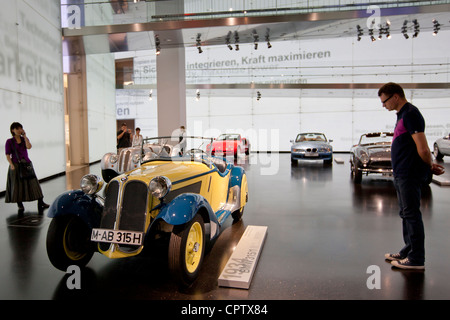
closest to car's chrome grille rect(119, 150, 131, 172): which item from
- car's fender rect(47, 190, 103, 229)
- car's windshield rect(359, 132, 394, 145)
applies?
car's fender rect(47, 190, 103, 229)

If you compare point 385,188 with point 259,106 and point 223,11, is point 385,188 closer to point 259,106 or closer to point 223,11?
point 223,11

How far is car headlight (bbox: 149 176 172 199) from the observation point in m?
2.68

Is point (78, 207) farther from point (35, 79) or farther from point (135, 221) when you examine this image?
point (35, 79)

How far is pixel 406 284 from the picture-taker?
2.60 m

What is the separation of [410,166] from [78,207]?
2.89 metres

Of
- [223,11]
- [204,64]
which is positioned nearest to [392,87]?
[223,11]

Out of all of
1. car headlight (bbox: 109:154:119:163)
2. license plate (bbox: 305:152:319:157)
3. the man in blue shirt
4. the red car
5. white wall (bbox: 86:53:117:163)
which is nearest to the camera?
the man in blue shirt

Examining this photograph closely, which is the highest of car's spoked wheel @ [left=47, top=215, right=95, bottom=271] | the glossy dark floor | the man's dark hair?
the man's dark hair

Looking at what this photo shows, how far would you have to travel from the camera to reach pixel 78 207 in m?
2.88

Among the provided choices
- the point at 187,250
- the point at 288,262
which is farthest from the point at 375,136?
the point at 187,250

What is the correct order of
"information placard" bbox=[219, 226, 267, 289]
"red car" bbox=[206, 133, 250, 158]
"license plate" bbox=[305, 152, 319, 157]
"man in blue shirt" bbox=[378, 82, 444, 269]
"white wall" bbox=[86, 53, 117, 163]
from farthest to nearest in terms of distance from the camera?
"red car" bbox=[206, 133, 250, 158] → "white wall" bbox=[86, 53, 117, 163] → "license plate" bbox=[305, 152, 319, 157] → "man in blue shirt" bbox=[378, 82, 444, 269] → "information placard" bbox=[219, 226, 267, 289]

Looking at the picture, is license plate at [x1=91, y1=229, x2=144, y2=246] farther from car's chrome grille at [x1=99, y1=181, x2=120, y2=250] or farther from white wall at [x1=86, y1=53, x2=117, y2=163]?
white wall at [x1=86, y1=53, x2=117, y2=163]

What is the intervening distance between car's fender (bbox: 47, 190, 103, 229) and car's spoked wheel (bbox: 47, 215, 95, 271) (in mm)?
90

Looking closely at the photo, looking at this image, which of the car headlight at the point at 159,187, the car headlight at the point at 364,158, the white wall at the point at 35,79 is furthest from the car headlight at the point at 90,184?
the car headlight at the point at 364,158
